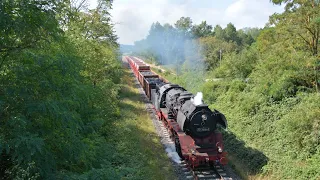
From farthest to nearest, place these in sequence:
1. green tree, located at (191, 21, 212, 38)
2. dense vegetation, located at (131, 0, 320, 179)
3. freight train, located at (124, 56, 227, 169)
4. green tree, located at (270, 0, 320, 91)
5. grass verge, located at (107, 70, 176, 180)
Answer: green tree, located at (191, 21, 212, 38)
green tree, located at (270, 0, 320, 91)
freight train, located at (124, 56, 227, 169)
dense vegetation, located at (131, 0, 320, 179)
grass verge, located at (107, 70, 176, 180)

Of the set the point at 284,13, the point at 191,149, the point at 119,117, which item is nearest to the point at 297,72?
the point at 284,13

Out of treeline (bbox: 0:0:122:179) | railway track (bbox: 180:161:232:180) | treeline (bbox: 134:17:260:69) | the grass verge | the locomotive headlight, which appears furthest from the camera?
treeline (bbox: 134:17:260:69)

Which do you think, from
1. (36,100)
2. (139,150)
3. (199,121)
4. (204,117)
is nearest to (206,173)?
(199,121)

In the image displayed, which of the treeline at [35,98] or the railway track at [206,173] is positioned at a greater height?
the treeline at [35,98]

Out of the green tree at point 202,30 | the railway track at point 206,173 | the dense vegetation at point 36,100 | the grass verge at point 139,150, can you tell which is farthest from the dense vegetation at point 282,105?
the green tree at point 202,30

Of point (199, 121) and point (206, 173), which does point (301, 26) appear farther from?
point (206, 173)

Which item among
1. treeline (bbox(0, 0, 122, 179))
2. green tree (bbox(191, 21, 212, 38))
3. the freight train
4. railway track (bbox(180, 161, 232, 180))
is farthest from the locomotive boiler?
green tree (bbox(191, 21, 212, 38))

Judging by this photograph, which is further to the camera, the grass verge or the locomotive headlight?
the locomotive headlight

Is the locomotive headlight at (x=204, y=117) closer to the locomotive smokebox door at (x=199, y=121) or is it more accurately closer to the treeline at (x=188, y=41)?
the locomotive smokebox door at (x=199, y=121)

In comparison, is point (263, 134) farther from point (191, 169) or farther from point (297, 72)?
point (191, 169)

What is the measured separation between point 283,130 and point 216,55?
82.7 feet

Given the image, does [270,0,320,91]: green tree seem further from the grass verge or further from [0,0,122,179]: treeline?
[0,0,122,179]: treeline

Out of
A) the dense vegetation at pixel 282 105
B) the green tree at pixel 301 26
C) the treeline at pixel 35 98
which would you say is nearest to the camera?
the treeline at pixel 35 98

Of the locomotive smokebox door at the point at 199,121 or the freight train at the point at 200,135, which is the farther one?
the locomotive smokebox door at the point at 199,121
